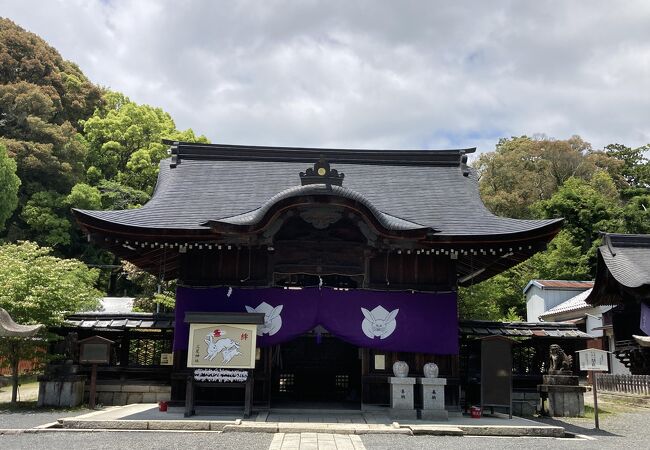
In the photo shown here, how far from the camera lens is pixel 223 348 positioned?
10.4 meters

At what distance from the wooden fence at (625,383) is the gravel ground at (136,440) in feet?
40.7

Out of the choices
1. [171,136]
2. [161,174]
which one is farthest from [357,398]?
[171,136]

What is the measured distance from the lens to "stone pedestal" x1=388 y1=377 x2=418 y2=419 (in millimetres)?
10727

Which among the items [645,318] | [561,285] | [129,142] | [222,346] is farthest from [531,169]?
[222,346]

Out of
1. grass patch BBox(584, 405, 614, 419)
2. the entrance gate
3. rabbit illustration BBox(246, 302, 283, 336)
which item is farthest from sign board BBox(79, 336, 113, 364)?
grass patch BBox(584, 405, 614, 419)

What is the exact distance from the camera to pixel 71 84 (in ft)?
124

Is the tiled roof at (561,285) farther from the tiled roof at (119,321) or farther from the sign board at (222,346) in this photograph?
the sign board at (222,346)

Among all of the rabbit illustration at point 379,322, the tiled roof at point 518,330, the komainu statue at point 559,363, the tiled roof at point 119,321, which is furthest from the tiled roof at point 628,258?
the tiled roof at point 119,321

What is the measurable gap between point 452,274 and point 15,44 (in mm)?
35103

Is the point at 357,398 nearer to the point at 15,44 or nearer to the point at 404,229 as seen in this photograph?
the point at 404,229

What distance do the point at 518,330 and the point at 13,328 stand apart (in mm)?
11504

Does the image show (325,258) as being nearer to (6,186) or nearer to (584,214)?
(6,186)

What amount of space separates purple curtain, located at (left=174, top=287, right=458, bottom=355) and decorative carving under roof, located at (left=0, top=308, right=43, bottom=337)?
121 inches

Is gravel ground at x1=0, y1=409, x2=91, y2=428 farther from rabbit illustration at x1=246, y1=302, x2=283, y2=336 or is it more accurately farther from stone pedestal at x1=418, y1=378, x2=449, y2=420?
stone pedestal at x1=418, y1=378, x2=449, y2=420
